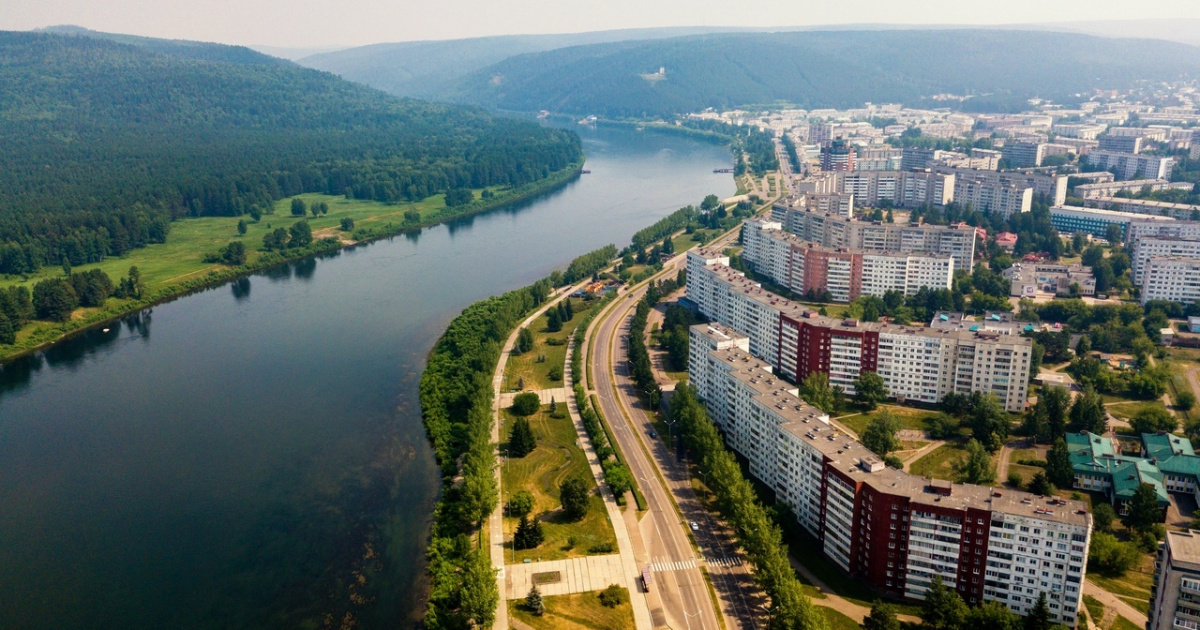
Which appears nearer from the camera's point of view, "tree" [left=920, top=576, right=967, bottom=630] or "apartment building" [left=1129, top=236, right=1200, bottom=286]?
"tree" [left=920, top=576, right=967, bottom=630]

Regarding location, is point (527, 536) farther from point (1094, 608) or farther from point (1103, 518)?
point (1103, 518)

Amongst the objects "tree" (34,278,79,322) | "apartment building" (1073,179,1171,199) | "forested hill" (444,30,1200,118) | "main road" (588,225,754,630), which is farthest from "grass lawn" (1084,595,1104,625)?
"forested hill" (444,30,1200,118)

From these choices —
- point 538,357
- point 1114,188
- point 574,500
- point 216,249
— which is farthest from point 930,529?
point 1114,188

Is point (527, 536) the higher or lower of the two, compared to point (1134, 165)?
lower

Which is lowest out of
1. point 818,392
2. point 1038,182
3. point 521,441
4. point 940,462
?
point 940,462

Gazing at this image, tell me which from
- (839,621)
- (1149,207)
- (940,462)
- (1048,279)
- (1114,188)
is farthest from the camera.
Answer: (1114,188)

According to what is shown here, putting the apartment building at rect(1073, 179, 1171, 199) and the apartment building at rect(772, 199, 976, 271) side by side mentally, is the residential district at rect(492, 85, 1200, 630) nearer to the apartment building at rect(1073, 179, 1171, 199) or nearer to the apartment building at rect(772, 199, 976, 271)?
the apartment building at rect(772, 199, 976, 271)
